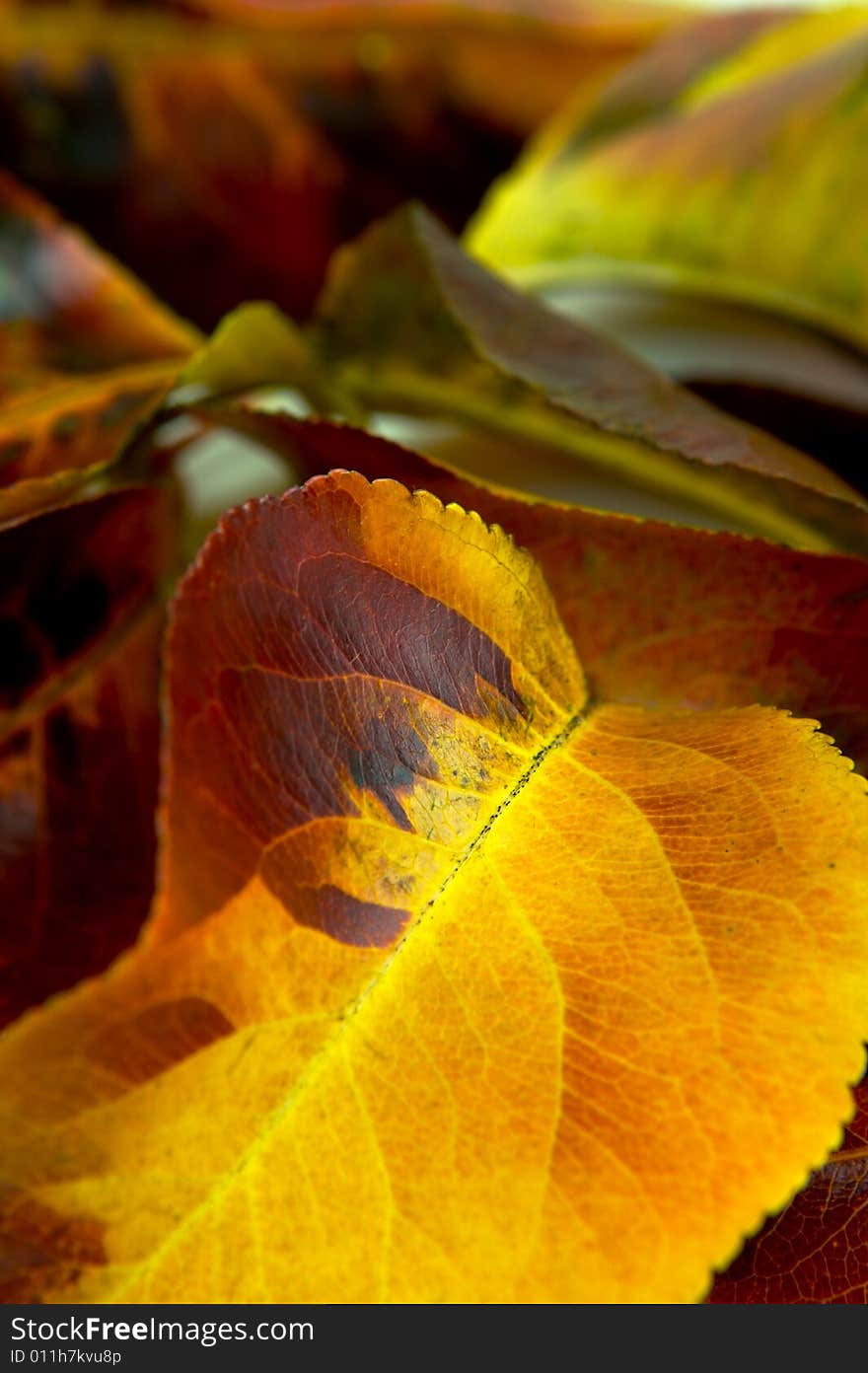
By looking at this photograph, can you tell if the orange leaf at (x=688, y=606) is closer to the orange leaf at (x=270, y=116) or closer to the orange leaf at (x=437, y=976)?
the orange leaf at (x=437, y=976)

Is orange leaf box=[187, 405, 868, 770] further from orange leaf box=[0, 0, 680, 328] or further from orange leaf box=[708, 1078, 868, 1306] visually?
orange leaf box=[0, 0, 680, 328]

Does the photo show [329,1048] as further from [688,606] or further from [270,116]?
[270,116]

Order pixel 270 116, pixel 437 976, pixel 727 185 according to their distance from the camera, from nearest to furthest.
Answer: pixel 437 976, pixel 727 185, pixel 270 116

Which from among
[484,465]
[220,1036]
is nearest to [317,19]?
[484,465]

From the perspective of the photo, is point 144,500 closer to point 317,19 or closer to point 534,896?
point 534,896

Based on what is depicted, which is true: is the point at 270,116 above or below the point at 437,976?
above

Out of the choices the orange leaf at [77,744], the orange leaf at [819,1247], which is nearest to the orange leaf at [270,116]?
the orange leaf at [77,744]

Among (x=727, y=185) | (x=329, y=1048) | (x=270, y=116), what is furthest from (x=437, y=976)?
(x=270, y=116)

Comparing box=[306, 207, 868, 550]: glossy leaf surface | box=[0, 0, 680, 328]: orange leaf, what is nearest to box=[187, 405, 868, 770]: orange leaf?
box=[306, 207, 868, 550]: glossy leaf surface
